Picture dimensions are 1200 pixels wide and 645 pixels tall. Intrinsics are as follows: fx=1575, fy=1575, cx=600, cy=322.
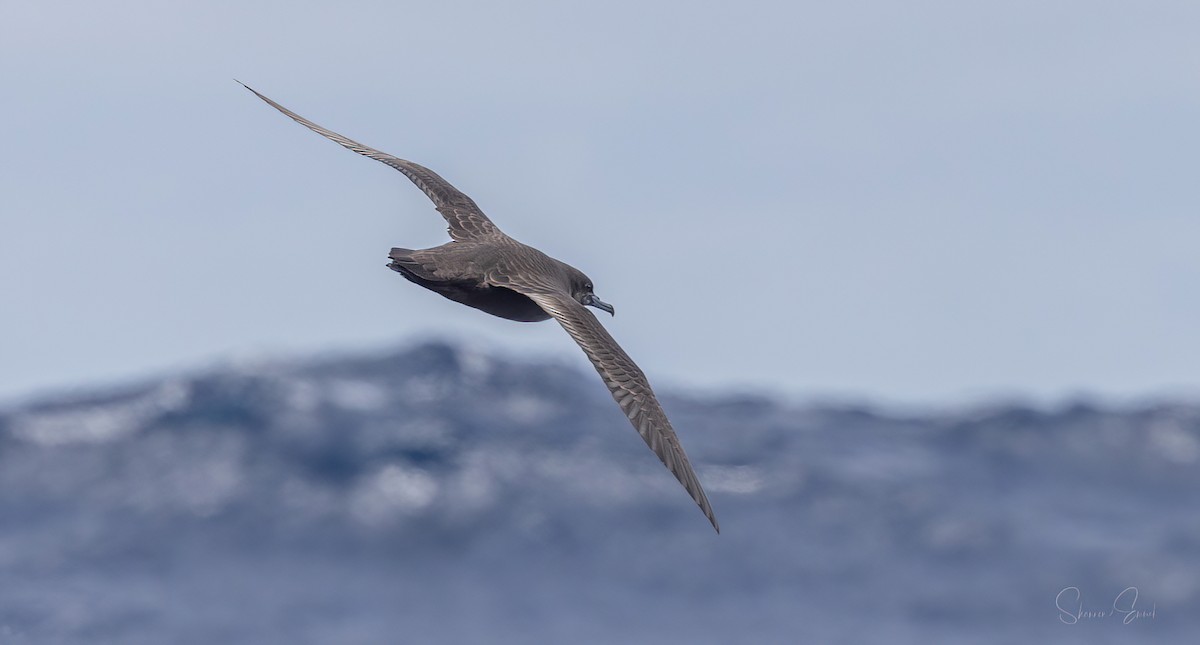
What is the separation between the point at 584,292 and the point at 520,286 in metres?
2.17

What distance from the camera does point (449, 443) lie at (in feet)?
227

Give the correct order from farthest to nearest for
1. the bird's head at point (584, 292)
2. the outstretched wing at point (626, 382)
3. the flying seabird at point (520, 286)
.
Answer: the bird's head at point (584, 292), the flying seabird at point (520, 286), the outstretched wing at point (626, 382)

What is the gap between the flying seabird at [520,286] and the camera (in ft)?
36.3

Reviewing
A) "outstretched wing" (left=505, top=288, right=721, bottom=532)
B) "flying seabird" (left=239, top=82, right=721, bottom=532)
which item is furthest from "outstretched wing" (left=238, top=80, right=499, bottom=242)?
"outstretched wing" (left=505, top=288, right=721, bottom=532)

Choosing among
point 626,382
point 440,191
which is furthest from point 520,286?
point 440,191

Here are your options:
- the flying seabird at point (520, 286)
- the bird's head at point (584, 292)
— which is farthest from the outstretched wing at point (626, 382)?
the bird's head at point (584, 292)

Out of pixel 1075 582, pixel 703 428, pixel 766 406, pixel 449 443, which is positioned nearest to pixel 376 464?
Result: pixel 449 443

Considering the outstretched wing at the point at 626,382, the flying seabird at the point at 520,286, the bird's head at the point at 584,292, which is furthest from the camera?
the bird's head at the point at 584,292

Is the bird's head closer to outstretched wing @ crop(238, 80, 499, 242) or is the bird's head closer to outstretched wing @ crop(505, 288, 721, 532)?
outstretched wing @ crop(238, 80, 499, 242)

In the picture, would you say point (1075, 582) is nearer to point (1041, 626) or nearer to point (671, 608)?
point (1041, 626)

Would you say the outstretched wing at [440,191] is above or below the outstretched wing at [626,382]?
above

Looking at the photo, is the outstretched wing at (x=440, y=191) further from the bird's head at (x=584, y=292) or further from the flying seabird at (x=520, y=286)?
the bird's head at (x=584, y=292)

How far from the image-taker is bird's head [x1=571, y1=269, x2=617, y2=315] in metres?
14.5

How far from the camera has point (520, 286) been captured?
1268cm
